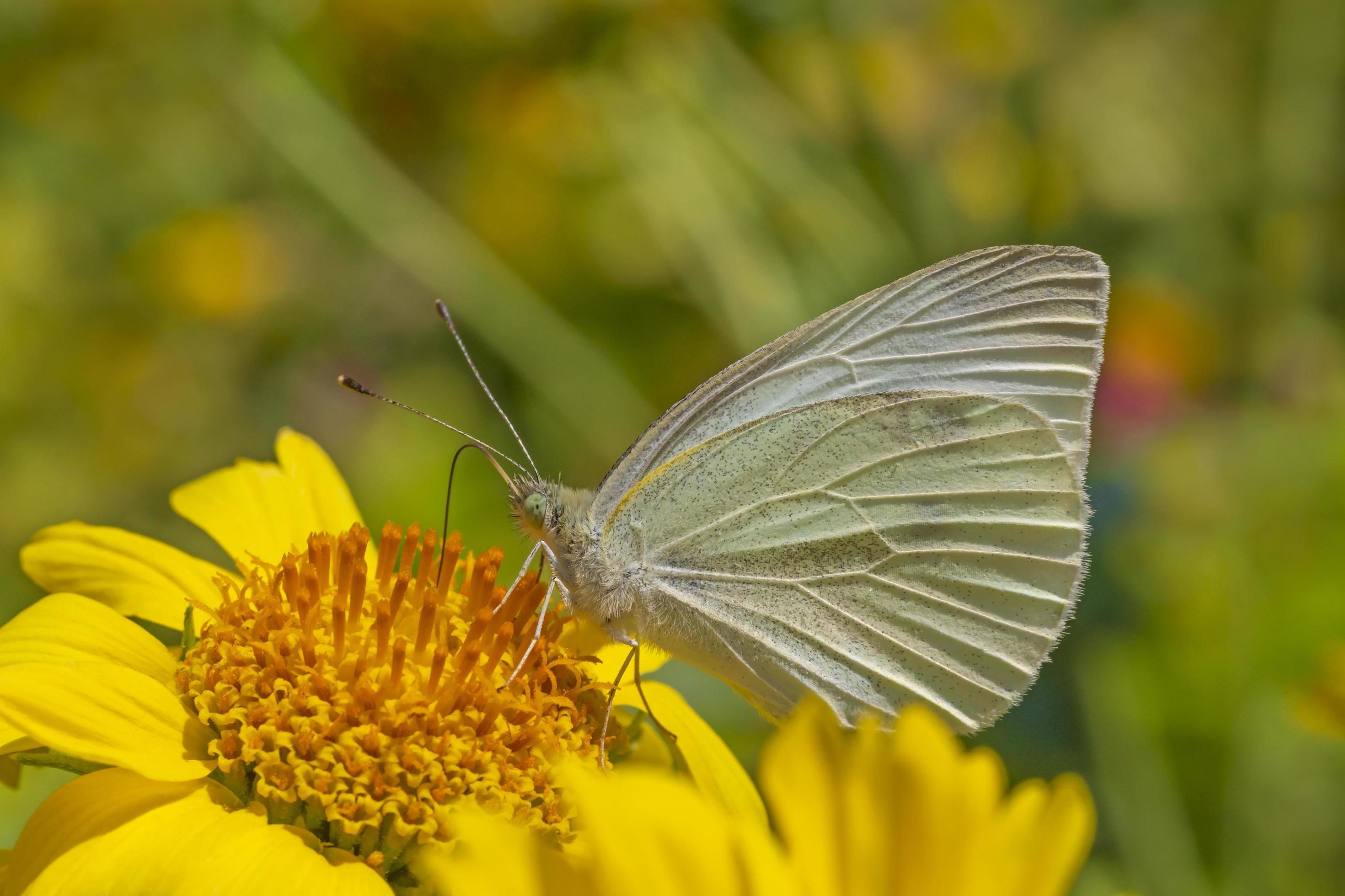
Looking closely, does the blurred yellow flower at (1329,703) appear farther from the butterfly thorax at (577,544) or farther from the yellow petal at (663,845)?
the yellow petal at (663,845)

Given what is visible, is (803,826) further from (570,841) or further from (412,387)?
(412,387)

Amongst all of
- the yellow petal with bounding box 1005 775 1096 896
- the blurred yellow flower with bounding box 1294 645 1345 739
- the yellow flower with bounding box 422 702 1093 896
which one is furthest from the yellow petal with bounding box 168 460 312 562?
the blurred yellow flower with bounding box 1294 645 1345 739

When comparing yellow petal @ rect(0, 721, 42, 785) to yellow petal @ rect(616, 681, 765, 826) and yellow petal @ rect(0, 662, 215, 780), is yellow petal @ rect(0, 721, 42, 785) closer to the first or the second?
yellow petal @ rect(0, 662, 215, 780)

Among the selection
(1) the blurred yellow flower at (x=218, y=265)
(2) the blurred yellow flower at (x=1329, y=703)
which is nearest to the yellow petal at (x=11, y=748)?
(2) the blurred yellow flower at (x=1329, y=703)

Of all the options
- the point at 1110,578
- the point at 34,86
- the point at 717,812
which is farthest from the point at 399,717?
the point at 34,86

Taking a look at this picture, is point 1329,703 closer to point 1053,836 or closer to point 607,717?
point 607,717

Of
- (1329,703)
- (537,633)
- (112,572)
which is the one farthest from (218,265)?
(1329,703)
